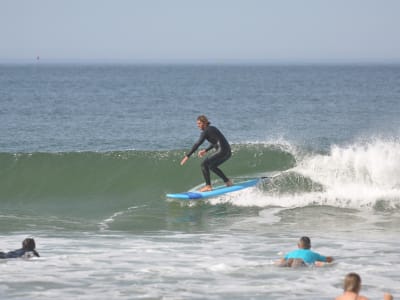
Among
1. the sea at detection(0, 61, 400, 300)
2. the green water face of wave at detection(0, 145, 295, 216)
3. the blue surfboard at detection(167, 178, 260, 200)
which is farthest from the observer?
the green water face of wave at detection(0, 145, 295, 216)

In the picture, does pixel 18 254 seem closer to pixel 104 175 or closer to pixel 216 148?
pixel 216 148

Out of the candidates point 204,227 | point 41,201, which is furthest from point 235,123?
point 204,227

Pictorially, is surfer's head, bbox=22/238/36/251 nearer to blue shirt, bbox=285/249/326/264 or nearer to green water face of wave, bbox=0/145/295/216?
blue shirt, bbox=285/249/326/264

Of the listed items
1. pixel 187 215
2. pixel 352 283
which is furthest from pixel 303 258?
pixel 187 215

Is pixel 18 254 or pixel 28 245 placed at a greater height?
pixel 28 245

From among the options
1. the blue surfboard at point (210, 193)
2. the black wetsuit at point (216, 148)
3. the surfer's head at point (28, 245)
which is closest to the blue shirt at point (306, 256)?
the surfer's head at point (28, 245)

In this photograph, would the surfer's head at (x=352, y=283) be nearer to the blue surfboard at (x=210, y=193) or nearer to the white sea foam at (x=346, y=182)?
the blue surfboard at (x=210, y=193)

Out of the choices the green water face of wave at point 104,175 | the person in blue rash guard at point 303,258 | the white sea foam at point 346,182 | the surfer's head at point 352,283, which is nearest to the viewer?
the surfer's head at point 352,283

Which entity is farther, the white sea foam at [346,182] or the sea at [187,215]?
the white sea foam at [346,182]

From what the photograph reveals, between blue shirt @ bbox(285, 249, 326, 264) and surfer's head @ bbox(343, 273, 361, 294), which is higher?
surfer's head @ bbox(343, 273, 361, 294)

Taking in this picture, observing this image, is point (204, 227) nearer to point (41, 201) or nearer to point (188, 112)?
point (41, 201)

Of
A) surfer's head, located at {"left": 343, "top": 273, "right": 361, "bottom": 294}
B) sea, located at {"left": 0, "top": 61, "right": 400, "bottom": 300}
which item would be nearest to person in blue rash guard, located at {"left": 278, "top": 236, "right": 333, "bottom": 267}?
sea, located at {"left": 0, "top": 61, "right": 400, "bottom": 300}

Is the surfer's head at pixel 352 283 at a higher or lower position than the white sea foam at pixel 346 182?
higher

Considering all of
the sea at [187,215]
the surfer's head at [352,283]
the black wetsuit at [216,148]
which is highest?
the black wetsuit at [216,148]
